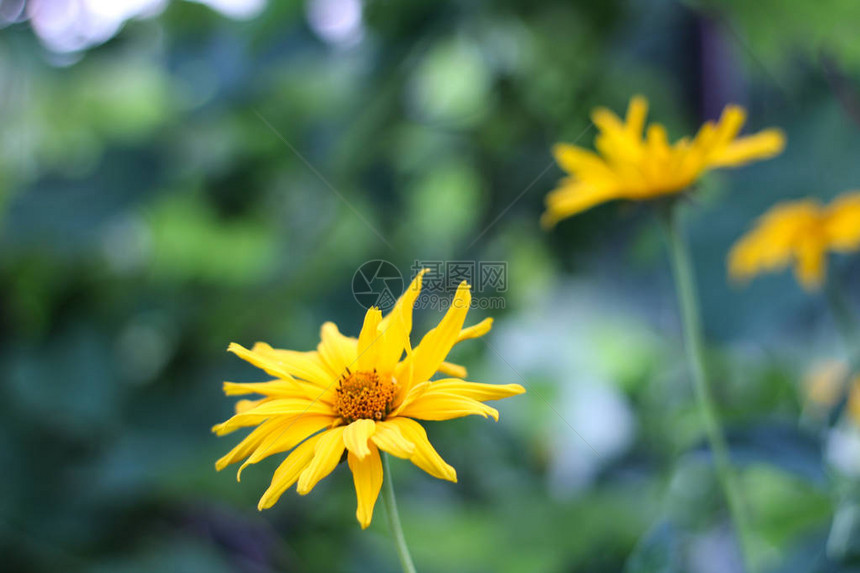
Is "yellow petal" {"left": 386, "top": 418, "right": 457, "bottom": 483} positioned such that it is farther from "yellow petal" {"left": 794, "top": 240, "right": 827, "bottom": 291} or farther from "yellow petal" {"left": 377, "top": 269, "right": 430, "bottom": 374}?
"yellow petal" {"left": 794, "top": 240, "right": 827, "bottom": 291}

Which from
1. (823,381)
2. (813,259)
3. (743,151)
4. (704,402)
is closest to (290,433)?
(704,402)

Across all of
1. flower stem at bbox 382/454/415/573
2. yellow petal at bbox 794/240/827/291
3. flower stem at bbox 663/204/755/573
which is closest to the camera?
flower stem at bbox 382/454/415/573

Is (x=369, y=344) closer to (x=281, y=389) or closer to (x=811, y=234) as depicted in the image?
(x=281, y=389)

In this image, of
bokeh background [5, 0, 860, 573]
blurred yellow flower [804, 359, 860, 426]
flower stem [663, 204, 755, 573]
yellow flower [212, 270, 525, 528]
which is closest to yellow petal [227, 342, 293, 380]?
yellow flower [212, 270, 525, 528]

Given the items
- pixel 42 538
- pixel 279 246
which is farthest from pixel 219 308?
pixel 42 538

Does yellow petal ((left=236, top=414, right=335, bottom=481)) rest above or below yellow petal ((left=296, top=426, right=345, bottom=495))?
above

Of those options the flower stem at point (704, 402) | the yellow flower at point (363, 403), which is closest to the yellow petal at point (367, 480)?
the yellow flower at point (363, 403)
